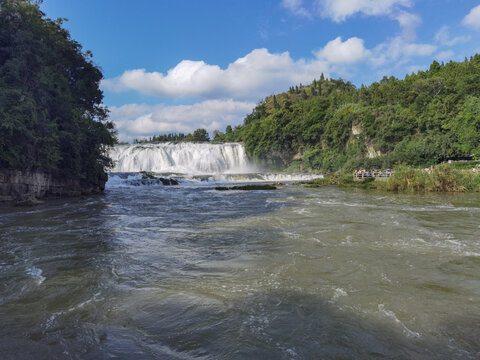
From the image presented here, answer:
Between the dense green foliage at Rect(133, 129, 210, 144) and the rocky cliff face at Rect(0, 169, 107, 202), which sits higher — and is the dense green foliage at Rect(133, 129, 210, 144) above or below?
above

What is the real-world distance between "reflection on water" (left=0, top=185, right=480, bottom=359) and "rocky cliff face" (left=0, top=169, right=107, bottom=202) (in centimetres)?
946

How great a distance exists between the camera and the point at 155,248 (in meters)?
5.78

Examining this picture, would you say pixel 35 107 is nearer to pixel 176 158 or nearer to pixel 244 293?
pixel 244 293

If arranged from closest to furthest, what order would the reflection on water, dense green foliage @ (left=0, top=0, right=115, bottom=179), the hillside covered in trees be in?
1. the reflection on water
2. dense green foliage @ (left=0, top=0, right=115, bottom=179)
3. the hillside covered in trees

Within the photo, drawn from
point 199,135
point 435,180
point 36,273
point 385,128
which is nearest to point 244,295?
point 36,273

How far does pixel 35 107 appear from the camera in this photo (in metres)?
13.6

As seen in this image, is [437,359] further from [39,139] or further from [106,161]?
[106,161]

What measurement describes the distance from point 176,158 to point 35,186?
109 feet

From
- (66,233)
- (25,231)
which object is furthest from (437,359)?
(25,231)

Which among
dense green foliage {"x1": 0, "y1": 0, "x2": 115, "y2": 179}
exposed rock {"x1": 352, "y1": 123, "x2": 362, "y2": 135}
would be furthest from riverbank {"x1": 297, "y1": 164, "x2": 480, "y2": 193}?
exposed rock {"x1": 352, "y1": 123, "x2": 362, "y2": 135}

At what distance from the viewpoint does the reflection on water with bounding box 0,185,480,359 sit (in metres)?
2.38

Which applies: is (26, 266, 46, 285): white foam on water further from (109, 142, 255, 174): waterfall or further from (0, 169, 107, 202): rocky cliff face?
(109, 142, 255, 174): waterfall

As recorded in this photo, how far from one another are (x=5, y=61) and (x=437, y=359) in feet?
66.8

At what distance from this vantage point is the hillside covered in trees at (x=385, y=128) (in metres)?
31.9
